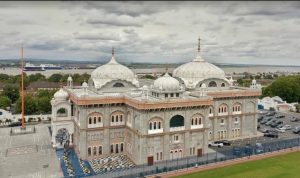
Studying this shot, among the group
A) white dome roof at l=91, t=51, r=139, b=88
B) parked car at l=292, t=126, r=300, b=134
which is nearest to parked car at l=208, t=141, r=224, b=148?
white dome roof at l=91, t=51, r=139, b=88

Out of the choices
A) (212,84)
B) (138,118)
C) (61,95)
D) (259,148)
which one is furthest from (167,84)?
(61,95)

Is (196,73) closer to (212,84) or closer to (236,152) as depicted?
(212,84)

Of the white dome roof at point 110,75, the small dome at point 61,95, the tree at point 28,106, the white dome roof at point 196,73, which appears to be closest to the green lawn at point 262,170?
the white dome roof at point 196,73

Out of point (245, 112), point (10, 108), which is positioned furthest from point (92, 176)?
point (10, 108)

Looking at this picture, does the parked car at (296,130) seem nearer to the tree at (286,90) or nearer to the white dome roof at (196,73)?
the white dome roof at (196,73)

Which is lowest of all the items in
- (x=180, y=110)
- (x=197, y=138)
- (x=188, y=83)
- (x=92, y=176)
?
(x=92, y=176)

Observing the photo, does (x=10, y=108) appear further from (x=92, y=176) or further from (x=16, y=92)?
(x=92, y=176)
